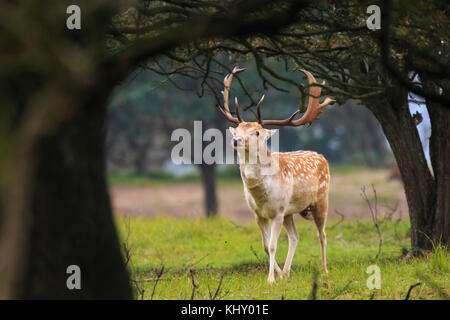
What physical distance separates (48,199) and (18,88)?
0.66 meters

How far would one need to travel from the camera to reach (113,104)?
23344mm

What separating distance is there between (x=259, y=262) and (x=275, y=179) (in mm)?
1895

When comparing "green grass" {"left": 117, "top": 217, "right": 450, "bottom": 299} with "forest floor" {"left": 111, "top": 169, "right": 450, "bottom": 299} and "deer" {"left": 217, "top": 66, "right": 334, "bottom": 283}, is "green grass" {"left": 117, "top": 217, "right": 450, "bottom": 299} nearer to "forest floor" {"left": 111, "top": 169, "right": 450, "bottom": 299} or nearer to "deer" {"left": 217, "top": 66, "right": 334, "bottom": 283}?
"forest floor" {"left": 111, "top": 169, "right": 450, "bottom": 299}

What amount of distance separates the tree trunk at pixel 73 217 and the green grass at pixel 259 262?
1.54 meters

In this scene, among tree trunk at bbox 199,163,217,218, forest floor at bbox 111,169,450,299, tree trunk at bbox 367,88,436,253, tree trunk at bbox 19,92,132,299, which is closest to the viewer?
tree trunk at bbox 19,92,132,299

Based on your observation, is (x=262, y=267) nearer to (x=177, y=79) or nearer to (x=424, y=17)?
(x=424, y=17)

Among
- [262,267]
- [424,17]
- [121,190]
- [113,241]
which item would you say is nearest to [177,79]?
[121,190]

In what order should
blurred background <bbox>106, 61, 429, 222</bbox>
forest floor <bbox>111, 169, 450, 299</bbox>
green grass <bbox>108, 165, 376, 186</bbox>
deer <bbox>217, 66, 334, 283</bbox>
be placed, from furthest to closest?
1. green grass <bbox>108, 165, 376, 186</bbox>
2. blurred background <bbox>106, 61, 429, 222</bbox>
3. deer <bbox>217, 66, 334, 283</bbox>
4. forest floor <bbox>111, 169, 450, 299</bbox>

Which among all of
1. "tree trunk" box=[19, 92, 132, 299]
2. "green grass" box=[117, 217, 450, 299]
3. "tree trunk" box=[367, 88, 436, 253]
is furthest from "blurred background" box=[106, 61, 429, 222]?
"tree trunk" box=[19, 92, 132, 299]

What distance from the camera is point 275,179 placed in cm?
690

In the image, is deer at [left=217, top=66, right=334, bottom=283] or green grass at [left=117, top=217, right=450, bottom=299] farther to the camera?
deer at [left=217, top=66, right=334, bottom=283]

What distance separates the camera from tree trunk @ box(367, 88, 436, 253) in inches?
299

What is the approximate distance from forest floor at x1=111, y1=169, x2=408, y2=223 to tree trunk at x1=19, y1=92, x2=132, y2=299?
18148mm

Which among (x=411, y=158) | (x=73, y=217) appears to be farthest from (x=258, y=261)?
(x=73, y=217)
